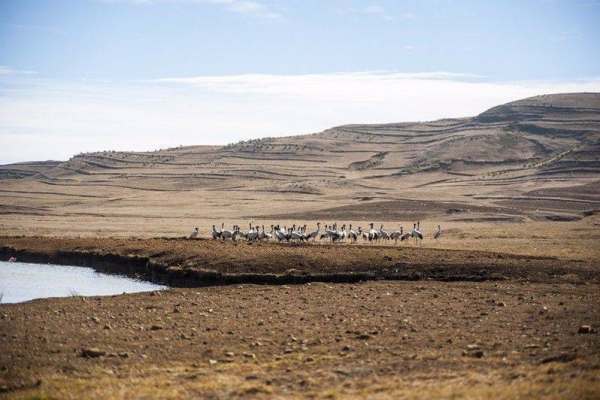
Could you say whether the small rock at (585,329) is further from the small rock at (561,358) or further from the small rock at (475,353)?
the small rock at (475,353)

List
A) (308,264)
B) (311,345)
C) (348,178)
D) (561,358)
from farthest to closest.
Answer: (348,178), (308,264), (311,345), (561,358)

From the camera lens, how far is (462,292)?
28812 mm

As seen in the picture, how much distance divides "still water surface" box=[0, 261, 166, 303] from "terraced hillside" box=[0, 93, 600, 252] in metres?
14.1

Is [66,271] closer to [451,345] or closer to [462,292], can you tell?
[462,292]

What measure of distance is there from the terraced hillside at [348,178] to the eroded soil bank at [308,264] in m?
14.9

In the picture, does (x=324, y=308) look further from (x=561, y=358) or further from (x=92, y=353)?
(x=561, y=358)

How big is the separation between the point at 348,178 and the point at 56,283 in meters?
82.8

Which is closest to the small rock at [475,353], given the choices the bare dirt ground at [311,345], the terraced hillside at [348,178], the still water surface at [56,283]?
the bare dirt ground at [311,345]

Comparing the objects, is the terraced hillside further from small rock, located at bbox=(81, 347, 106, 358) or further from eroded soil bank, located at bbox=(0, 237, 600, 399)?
small rock, located at bbox=(81, 347, 106, 358)

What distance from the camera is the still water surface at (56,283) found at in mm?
36031

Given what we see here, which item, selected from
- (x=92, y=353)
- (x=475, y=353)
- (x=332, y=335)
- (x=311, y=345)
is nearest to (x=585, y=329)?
(x=475, y=353)

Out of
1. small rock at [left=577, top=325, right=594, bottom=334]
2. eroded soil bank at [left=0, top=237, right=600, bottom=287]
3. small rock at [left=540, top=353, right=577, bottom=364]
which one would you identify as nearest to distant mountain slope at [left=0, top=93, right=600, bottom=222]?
eroded soil bank at [left=0, top=237, right=600, bottom=287]

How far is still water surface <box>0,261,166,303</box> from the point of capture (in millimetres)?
36031

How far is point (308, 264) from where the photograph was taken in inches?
1412
